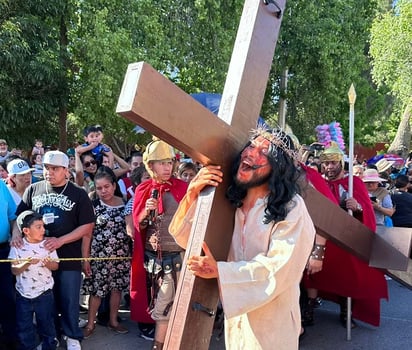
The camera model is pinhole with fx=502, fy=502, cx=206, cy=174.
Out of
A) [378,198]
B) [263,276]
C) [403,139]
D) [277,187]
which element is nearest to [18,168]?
[277,187]

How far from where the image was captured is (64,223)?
4238mm

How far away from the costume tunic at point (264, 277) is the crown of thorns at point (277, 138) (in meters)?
0.22

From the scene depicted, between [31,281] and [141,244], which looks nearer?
[31,281]

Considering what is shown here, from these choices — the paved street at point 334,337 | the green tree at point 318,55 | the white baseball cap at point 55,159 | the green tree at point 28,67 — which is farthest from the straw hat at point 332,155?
the green tree at point 318,55

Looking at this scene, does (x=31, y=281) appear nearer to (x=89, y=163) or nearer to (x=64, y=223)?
(x=64, y=223)

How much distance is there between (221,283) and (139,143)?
46.3ft

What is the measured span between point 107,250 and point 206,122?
3.12 metres

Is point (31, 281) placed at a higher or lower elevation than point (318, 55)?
lower

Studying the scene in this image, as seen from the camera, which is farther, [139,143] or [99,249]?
[139,143]

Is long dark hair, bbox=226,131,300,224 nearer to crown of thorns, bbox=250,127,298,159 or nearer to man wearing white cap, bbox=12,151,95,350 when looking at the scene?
crown of thorns, bbox=250,127,298,159

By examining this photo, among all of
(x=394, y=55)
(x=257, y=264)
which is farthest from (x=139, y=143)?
(x=257, y=264)

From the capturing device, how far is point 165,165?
4172 mm

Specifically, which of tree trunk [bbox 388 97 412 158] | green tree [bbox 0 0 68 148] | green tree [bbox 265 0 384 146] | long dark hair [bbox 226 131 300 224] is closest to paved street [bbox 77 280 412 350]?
long dark hair [bbox 226 131 300 224]

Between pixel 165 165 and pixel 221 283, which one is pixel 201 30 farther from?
pixel 221 283
